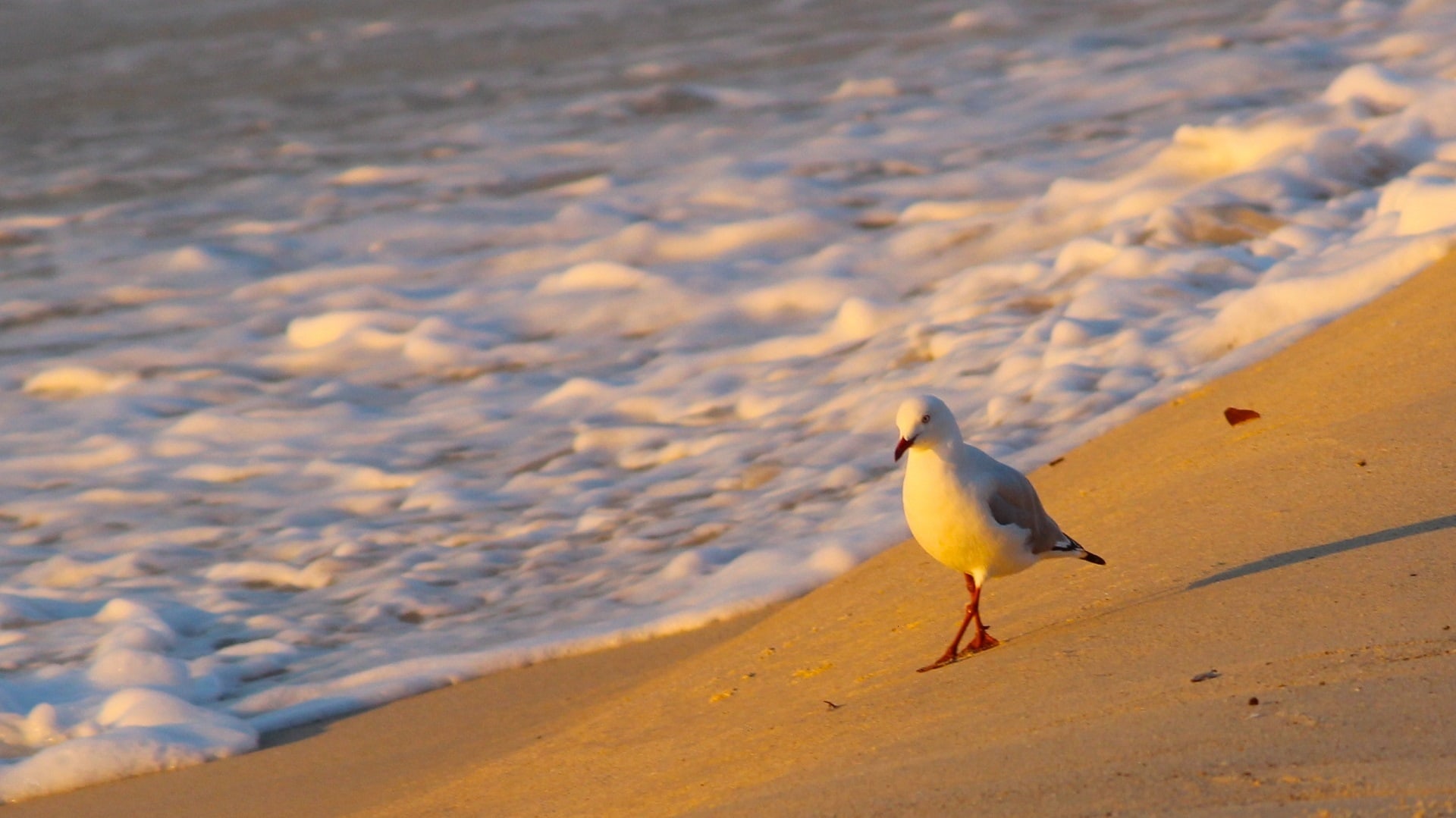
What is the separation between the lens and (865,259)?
319 inches

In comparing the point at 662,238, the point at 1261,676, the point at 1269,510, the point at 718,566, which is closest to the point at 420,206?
the point at 662,238

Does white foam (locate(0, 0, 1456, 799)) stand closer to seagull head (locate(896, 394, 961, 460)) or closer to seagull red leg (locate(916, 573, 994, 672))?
seagull red leg (locate(916, 573, 994, 672))

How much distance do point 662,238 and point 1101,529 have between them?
5.38 m

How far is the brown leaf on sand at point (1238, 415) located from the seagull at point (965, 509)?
3.76 feet

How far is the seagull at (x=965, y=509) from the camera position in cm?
311

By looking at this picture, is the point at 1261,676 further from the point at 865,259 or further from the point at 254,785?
the point at 865,259

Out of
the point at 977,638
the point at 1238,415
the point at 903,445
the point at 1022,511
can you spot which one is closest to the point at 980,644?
the point at 977,638

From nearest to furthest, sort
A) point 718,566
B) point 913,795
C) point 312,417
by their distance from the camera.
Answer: point 913,795 < point 718,566 < point 312,417

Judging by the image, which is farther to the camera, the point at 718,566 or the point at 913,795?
the point at 718,566

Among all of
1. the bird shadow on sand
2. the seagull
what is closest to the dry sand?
the bird shadow on sand

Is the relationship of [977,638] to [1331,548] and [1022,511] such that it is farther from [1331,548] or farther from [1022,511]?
[1331,548]

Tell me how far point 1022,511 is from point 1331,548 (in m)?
0.60

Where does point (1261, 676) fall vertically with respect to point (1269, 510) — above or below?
below

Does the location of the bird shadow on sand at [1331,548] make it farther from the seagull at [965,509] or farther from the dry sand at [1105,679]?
the seagull at [965,509]
